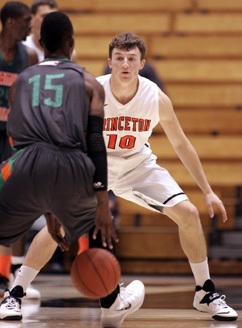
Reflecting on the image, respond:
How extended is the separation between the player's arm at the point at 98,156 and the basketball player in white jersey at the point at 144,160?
0.92 meters

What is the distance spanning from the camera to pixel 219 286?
5.75m

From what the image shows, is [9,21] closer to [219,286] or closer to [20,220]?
[20,220]

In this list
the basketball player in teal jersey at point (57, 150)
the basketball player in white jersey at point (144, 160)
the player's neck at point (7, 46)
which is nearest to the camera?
the basketball player in teal jersey at point (57, 150)

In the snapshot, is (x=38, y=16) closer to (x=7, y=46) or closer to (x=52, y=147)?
(x=7, y=46)

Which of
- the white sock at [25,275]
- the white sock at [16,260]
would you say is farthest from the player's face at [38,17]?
the white sock at [25,275]

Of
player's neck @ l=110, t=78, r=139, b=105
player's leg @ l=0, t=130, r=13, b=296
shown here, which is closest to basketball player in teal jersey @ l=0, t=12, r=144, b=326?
player's neck @ l=110, t=78, r=139, b=105

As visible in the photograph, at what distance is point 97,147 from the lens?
116 inches

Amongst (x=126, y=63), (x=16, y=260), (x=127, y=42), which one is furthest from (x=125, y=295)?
(x=16, y=260)

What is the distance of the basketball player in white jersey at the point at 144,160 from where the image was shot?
386cm

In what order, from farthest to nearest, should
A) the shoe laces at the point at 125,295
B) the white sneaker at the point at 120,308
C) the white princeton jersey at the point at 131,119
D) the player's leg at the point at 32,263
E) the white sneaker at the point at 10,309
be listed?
1. the white princeton jersey at the point at 131,119
2. the player's leg at the point at 32,263
3. the white sneaker at the point at 10,309
4. the shoe laces at the point at 125,295
5. the white sneaker at the point at 120,308

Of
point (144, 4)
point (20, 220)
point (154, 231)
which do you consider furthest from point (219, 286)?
point (144, 4)

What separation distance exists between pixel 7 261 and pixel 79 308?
804mm

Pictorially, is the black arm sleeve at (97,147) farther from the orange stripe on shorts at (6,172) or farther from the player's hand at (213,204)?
the player's hand at (213,204)

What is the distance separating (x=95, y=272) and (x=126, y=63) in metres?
1.46
